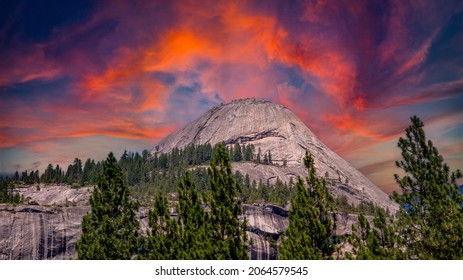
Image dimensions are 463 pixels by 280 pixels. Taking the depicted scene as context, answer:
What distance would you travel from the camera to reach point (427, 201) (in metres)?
11.2

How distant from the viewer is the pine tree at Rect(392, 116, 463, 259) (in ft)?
33.9

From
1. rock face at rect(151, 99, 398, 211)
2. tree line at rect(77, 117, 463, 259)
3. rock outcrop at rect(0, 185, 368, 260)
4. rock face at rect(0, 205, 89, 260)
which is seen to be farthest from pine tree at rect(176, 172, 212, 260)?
rock face at rect(151, 99, 398, 211)

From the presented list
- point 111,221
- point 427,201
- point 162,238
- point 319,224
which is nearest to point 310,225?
point 319,224

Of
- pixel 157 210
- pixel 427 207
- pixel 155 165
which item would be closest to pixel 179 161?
pixel 155 165

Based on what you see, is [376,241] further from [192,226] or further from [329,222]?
[192,226]

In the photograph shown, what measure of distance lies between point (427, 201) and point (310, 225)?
360 centimetres

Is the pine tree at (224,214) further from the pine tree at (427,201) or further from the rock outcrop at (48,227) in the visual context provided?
the rock outcrop at (48,227)

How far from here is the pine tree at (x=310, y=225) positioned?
1087 cm

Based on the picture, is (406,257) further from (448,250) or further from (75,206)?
(75,206)

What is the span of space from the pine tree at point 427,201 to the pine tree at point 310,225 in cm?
220

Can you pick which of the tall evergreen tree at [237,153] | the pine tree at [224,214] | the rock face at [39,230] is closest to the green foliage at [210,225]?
the pine tree at [224,214]

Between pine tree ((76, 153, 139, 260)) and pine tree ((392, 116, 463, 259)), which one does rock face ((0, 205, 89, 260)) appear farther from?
pine tree ((392, 116, 463, 259))

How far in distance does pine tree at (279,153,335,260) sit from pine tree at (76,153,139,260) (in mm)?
6896

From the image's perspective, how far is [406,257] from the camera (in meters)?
10.5
